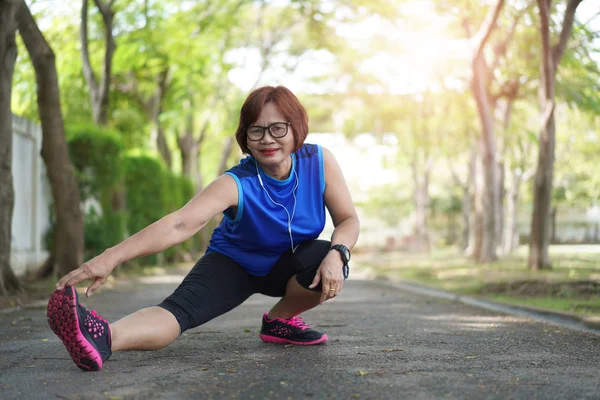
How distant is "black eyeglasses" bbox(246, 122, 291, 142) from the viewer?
482 cm

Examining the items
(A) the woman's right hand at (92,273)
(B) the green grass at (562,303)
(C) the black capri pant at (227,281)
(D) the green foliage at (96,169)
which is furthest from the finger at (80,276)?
(D) the green foliage at (96,169)

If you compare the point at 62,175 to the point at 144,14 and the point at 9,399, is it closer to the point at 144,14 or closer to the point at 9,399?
the point at 144,14

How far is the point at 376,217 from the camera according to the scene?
184ft

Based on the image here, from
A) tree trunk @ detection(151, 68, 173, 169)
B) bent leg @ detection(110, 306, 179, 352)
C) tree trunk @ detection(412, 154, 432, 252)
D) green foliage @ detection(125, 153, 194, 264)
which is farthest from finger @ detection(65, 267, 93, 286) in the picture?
tree trunk @ detection(412, 154, 432, 252)

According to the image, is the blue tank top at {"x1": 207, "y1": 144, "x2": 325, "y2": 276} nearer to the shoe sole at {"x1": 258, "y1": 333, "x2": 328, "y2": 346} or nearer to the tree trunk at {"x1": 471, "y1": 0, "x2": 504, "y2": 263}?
the shoe sole at {"x1": 258, "y1": 333, "x2": 328, "y2": 346}

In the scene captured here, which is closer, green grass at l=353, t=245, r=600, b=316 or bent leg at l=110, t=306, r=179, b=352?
bent leg at l=110, t=306, r=179, b=352

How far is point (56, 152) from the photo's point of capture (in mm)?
12109

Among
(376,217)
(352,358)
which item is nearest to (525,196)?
(376,217)

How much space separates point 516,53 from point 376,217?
37510 mm

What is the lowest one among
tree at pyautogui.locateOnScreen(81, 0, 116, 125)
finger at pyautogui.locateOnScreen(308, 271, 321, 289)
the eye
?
finger at pyautogui.locateOnScreen(308, 271, 321, 289)

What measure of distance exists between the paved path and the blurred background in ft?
8.53

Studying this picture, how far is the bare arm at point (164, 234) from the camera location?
399cm

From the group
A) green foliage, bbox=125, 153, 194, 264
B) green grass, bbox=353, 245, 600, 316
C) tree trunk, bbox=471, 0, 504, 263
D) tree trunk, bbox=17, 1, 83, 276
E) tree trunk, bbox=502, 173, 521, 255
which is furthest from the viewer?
tree trunk, bbox=502, 173, 521, 255

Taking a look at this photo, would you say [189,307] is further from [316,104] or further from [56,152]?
[316,104]
